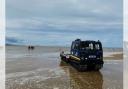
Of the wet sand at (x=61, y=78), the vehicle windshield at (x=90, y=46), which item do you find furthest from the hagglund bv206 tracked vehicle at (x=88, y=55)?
the wet sand at (x=61, y=78)

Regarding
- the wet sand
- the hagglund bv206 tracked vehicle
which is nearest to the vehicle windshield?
the hagglund bv206 tracked vehicle

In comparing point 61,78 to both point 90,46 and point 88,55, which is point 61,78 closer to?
point 88,55

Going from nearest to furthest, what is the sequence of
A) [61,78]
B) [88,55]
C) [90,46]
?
[61,78] → [88,55] → [90,46]

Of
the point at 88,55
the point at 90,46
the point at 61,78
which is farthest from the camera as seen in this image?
the point at 90,46

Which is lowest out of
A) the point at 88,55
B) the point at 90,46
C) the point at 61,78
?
the point at 61,78

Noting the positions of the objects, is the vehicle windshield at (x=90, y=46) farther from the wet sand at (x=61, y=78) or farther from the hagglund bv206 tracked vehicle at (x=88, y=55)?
the wet sand at (x=61, y=78)

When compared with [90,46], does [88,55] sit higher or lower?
lower

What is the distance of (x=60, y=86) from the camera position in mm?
9531

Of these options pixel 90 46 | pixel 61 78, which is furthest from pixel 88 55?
pixel 61 78

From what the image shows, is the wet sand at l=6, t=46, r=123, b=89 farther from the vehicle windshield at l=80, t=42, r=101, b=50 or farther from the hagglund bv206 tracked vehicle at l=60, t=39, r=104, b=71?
the vehicle windshield at l=80, t=42, r=101, b=50

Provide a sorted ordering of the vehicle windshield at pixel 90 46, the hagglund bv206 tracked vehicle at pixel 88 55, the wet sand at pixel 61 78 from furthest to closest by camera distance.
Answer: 1. the vehicle windshield at pixel 90 46
2. the hagglund bv206 tracked vehicle at pixel 88 55
3. the wet sand at pixel 61 78

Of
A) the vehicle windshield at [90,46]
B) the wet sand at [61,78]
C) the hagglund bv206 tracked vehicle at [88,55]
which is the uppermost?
the vehicle windshield at [90,46]

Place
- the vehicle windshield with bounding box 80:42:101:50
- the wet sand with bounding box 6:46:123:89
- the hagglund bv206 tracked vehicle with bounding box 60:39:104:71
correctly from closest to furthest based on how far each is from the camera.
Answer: the wet sand with bounding box 6:46:123:89 < the hagglund bv206 tracked vehicle with bounding box 60:39:104:71 < the vehicle windshield with bounding box 80:42:101:50

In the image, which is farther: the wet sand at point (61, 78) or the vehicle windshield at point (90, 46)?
the vehicle windshield at point (90, 46)
